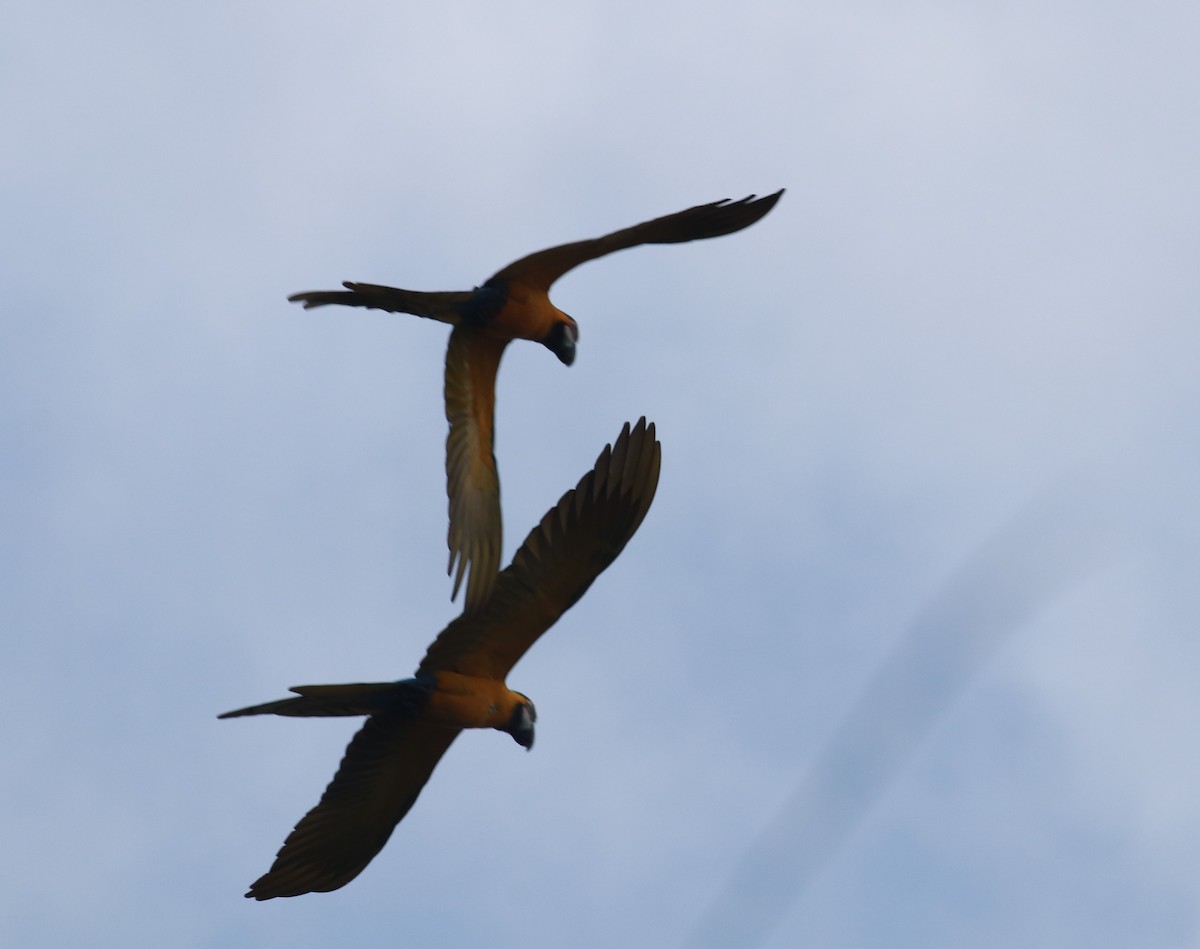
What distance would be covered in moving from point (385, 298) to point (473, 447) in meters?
1.44

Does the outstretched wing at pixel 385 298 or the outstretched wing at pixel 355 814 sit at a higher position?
the outstretched wing at pixel 385 298

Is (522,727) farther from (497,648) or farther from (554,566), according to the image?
(554,566)

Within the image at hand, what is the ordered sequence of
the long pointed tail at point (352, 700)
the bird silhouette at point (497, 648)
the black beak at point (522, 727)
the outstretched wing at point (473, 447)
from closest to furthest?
the long pointed tail at point (352, 700) → the outstretched wing at point (473, 447) → the bird silhouette at point (497, 648) → the black beak at point (522, 727)

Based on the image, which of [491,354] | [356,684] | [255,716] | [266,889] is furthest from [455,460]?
[266,889]

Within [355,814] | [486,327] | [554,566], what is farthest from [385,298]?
[355,814]

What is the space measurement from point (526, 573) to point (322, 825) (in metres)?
2.93

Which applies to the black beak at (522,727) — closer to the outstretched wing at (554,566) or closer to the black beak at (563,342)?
the outstretched wing at (554,566)

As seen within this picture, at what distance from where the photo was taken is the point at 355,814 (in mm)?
15250

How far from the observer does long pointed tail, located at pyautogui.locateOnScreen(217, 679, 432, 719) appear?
13.2 m

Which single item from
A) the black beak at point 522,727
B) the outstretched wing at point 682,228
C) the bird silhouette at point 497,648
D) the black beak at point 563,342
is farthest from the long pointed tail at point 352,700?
the outstretched wing at point 682,228

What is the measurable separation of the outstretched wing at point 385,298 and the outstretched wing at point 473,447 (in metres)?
0.31

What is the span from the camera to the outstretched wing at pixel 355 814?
15.0 meters

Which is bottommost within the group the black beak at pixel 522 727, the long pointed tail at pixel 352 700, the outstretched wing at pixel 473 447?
the black beak at pixel 522 727

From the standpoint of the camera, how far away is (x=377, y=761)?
49.2ft
